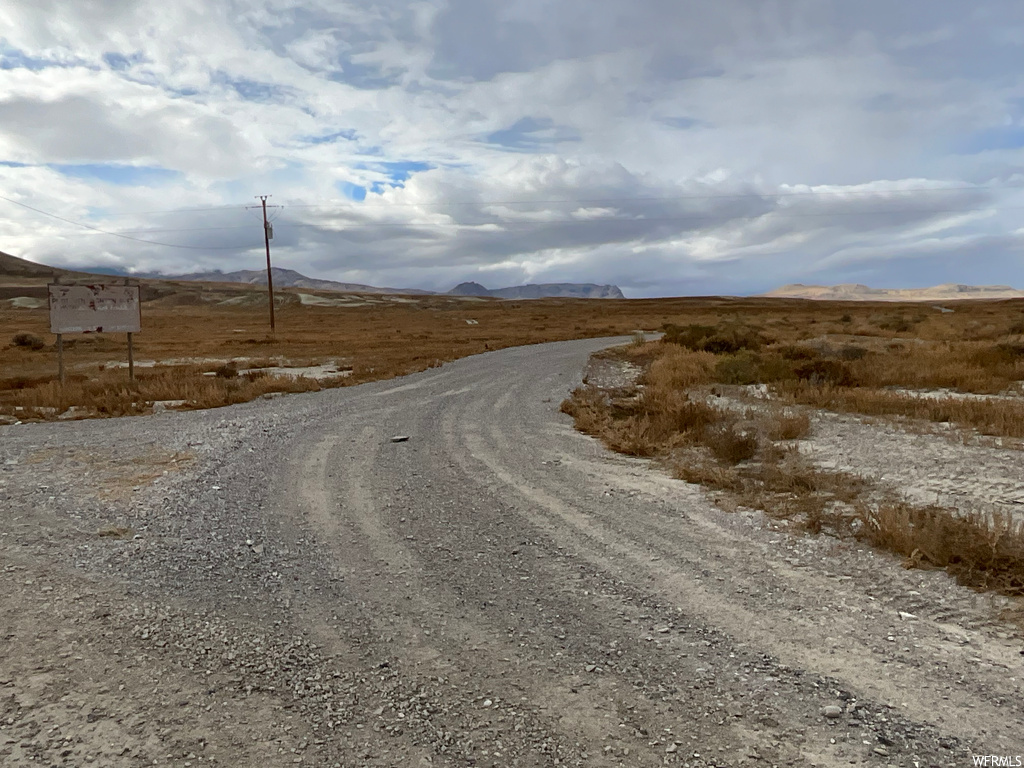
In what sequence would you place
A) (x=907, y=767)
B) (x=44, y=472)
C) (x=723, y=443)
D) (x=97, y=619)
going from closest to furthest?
1. (x=907, y=767)
2. (x=97, y=619)
3. (x=44, y=472)
4. (x=723, y=443)

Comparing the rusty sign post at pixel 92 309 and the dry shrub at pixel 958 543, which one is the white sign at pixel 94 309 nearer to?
the rusty sign post at pixel 92 309

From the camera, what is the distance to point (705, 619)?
4.52 metres

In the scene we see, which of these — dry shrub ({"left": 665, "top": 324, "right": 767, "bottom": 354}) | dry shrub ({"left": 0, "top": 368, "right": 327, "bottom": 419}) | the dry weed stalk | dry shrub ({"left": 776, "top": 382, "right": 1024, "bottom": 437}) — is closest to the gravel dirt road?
the dry weed stalk

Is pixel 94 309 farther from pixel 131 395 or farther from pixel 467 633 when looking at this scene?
pixel 467 633

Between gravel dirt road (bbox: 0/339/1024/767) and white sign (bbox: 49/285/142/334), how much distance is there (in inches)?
421

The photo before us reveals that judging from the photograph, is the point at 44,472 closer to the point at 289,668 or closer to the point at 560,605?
the point at 289,668

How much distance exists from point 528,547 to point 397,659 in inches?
84.0

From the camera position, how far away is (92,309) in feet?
57.1

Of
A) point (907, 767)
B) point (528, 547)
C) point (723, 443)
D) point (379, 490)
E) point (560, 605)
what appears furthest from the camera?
point (723, 443)

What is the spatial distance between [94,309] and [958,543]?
18.9m

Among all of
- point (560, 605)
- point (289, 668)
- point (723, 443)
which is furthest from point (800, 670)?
point (723, 443)

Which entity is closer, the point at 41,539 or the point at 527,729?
the point at 527,729

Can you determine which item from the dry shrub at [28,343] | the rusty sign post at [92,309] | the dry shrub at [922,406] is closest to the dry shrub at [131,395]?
the rusty sign post at [92,309]

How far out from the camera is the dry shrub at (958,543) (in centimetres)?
496
